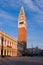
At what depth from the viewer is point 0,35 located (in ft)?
175

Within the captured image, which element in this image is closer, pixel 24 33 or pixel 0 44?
pixel 0 44

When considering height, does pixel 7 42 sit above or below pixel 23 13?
below

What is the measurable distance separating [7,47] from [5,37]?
4787 millimetres

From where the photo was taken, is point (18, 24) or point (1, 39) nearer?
point (1, 39)

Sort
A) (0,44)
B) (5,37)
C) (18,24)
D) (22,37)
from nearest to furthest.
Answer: (0,44) < (5,37) < (22,37) < (18,24)

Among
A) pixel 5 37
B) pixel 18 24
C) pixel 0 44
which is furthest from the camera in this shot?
pixel 18 24

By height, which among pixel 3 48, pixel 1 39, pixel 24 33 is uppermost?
pixel 24 33

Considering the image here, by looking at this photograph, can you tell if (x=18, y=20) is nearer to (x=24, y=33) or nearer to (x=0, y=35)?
(x=24, y=33)

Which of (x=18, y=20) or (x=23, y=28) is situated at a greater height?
(x=18, y=20)

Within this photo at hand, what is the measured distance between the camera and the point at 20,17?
10962 cm

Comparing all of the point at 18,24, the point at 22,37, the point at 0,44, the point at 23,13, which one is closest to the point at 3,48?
the point at 0,44

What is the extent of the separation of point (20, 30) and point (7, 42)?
137ft

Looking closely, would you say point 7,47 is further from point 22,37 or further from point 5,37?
point 22,37

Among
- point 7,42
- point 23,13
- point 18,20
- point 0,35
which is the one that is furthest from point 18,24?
point 0,35
